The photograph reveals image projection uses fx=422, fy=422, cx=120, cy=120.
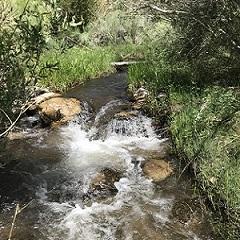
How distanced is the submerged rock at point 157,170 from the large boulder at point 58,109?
2.50m

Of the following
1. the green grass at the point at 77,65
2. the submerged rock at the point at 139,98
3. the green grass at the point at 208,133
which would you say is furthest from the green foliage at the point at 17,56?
the green grass at the point at 77,65

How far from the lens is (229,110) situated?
5945 millimetres

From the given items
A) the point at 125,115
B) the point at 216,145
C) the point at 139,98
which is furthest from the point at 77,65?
the point at 216,145

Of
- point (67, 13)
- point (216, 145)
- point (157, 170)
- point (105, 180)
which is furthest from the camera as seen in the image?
point (157, 170)

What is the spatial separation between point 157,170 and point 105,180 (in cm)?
76

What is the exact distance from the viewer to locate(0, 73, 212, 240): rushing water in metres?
4.66

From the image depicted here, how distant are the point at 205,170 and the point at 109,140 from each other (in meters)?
2.70

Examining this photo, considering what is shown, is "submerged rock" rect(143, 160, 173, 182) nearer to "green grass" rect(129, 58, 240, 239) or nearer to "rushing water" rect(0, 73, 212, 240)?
"rushing water" rect(0, 73, 212, 240)

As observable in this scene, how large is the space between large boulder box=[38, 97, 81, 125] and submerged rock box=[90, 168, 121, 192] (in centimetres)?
237

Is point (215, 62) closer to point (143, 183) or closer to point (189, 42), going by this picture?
point (189, 42)

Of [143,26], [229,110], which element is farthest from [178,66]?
[143,26]

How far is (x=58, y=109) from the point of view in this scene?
8.22 meters

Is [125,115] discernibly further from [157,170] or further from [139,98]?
[157,170]

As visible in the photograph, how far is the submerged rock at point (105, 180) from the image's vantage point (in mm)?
5523
